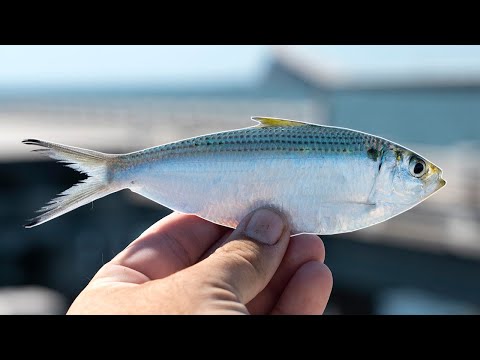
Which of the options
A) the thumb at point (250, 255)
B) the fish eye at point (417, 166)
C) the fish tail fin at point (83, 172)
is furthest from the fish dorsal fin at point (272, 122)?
the fish tail fin at point (83, 172)

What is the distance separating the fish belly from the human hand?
0.38ft

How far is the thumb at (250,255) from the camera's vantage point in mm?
2793

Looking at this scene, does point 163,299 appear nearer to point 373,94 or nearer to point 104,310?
point 104,310

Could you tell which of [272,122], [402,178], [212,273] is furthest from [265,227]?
[402,178]

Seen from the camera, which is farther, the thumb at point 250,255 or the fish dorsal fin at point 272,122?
the fish dorsal fin at point 272,122

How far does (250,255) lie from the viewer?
2.99 metres

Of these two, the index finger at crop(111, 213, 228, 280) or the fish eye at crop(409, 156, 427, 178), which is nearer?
the fish eye at crop(409, 156, 427, 178)

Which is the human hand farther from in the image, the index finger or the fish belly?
the fish belly

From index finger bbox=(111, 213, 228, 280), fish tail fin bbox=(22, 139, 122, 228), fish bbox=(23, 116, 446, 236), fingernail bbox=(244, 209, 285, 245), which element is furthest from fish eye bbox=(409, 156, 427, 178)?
fish tail fin bbox=(22, 139, 122, 228)

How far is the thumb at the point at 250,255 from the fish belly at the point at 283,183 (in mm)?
105

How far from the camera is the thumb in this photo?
2793 millimetres

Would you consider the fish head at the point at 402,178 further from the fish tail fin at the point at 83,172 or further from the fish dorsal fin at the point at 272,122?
the fish tail fin at the point at 83,172

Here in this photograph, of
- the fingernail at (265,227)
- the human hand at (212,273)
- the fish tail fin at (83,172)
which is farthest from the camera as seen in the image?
the fingernail at (265,227)
